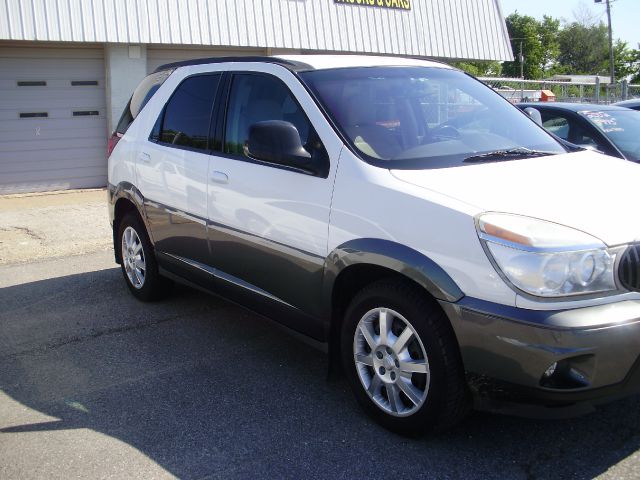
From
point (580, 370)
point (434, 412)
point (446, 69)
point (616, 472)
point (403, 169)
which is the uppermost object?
point (446, 69)

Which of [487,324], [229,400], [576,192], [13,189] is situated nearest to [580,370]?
[487,324]

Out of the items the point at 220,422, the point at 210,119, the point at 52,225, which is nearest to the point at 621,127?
the point at 210,119

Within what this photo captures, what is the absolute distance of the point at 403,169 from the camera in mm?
3543

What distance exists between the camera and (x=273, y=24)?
14.1 m

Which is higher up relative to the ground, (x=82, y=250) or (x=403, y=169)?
(x=403, y=169)

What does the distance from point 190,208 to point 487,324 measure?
2.51 meters

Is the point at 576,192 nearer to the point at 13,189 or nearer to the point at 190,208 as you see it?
the point at 190,208

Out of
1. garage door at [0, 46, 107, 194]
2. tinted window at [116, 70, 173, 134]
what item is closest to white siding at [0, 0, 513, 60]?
garage door at [0, 46, 107, 194]

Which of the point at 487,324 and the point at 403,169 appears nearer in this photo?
the point at 487,324

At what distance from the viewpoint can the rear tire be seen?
5652 mm

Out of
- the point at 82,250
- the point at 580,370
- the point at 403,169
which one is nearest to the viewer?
the point at 580,370

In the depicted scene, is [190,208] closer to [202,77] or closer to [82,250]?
[202,77]

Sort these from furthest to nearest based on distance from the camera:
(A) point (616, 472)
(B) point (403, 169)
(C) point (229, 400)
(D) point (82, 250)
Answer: (D) point (82, 250) < (C) point (229, 400) < (B) point (403, 169) < (A) point (616, 472)

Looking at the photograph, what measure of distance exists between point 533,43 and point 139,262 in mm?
84009
